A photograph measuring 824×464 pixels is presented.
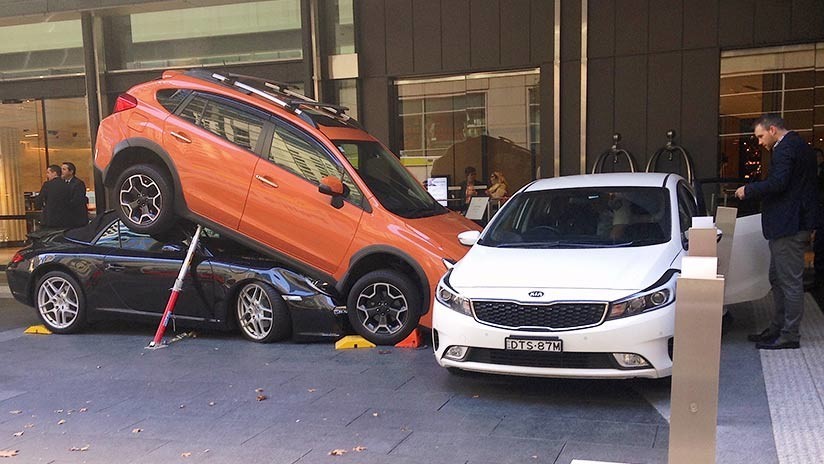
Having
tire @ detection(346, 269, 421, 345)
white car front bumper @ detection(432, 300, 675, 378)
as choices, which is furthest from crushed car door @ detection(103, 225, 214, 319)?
white car front bumper @ detection(432, 300, 675, 378)

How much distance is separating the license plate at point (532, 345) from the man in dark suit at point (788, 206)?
2.54 metres

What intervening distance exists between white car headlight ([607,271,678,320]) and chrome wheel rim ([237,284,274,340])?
3.70 metres

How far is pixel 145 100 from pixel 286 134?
1815 mm

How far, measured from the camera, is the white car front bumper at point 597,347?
4.43 meters

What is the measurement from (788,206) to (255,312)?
16.9 feet

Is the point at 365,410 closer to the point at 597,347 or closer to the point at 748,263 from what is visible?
the point at 597,347

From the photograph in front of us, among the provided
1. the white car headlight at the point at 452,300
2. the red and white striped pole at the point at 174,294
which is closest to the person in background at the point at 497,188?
the red and white striped pole at the point at 174,294

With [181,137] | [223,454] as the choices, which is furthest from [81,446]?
[181,137]

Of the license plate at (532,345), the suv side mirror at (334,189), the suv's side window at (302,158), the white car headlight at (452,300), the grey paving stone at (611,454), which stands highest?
the suv's side window at (302,158)

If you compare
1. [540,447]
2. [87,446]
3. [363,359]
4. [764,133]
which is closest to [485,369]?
[540,447]

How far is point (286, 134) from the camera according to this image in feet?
23.7

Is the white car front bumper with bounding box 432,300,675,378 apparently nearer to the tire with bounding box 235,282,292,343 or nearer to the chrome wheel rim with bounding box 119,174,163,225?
the tire with bounding box 235,282,292,343

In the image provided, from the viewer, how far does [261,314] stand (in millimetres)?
6977

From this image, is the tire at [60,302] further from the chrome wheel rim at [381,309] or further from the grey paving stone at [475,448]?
the grey paving stone at [475,448]
